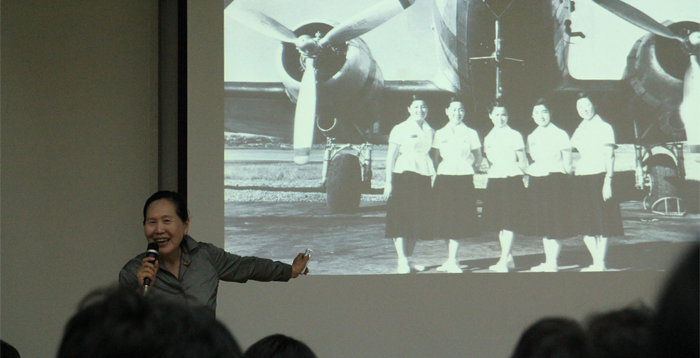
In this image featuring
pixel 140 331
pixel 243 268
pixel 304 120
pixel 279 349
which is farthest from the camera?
pixel 304 120

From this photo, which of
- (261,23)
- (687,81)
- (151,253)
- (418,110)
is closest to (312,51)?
(261,23)

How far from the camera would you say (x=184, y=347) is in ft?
1.95

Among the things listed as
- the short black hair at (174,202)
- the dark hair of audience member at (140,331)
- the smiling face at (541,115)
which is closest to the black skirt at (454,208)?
the smiling face at (541,115)

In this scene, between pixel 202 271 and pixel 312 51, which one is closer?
pixel 202 271

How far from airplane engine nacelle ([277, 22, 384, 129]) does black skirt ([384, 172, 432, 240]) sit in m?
0.55

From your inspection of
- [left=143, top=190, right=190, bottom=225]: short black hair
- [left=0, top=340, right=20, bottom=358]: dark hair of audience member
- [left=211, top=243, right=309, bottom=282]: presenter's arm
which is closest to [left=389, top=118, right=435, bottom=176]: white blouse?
[left=211, top=243, right=309, bottom=282]: presenter's arm

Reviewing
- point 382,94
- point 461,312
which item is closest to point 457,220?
point 461,312

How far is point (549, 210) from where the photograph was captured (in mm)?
4023

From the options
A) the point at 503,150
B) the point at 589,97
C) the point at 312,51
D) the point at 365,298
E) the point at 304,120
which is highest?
the point at 312,51

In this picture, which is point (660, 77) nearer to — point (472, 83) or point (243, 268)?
point (472, 83)

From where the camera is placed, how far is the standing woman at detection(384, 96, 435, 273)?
3961 millimetres

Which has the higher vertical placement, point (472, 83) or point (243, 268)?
point (472, 83)

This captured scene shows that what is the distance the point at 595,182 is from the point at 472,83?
0.96 m

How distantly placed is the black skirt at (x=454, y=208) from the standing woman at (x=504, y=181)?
4.0 inches
